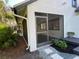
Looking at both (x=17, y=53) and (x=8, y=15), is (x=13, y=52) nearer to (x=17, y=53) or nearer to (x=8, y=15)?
(x=17, y=53)

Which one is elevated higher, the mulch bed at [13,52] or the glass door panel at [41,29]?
the glass door panel at [41,29]

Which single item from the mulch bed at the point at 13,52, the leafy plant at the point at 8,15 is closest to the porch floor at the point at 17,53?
the mulch bed at the point at 13,52

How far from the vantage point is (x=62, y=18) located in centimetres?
1505

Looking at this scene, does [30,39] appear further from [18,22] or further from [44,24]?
[18,22]

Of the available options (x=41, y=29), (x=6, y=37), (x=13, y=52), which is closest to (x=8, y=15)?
(x=6, y=37)

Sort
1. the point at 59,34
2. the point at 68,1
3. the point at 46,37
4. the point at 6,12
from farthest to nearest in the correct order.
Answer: the point at 68,1 < the point at 59,34 < the point at 6,12 < the point at 46,37

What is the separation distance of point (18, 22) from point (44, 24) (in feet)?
10.5

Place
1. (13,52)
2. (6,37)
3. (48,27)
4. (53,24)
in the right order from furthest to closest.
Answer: (53,24)
(48,27)
(6,37)
(13,52)

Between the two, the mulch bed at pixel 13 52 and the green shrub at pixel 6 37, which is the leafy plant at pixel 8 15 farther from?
the mulch bed at pixel 13 52

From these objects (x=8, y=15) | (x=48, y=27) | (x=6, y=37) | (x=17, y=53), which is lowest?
(x=17, y=53)

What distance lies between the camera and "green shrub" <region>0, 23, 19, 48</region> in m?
10.6

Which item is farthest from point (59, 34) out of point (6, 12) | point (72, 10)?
point (6, 12)

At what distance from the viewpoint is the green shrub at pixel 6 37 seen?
10.6m

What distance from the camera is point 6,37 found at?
11172mm
